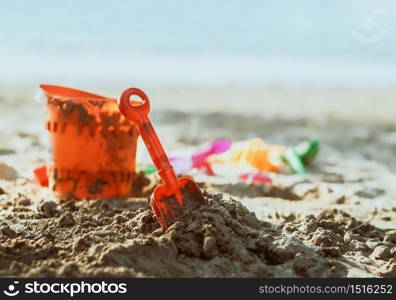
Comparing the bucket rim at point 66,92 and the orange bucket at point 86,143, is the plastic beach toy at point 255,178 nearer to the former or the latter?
the orange bucket at point 86,143

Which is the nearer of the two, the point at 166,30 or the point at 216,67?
the point at 216,67

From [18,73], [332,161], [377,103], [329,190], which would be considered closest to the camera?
[329,190]

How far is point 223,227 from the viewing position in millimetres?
1827

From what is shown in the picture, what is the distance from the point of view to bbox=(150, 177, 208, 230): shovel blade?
1.89 meters

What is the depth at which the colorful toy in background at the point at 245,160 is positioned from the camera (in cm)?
332

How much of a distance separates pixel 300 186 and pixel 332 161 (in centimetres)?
87

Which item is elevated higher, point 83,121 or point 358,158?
point 83,121

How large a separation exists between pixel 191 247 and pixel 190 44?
36.7ft

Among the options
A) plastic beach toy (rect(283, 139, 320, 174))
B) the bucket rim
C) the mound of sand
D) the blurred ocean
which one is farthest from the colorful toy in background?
the blurred ocean

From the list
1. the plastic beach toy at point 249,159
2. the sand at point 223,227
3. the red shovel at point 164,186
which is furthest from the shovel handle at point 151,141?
the plastic beach toy at point 249,159

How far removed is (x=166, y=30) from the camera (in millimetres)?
13516

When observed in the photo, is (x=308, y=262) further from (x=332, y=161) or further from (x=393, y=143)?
(x=393, y=143)

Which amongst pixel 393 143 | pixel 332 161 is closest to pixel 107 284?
pixel 332 161

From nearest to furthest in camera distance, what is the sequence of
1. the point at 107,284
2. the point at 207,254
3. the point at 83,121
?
the point at 107,284 < the point at 207,254 < the point at 83,121
